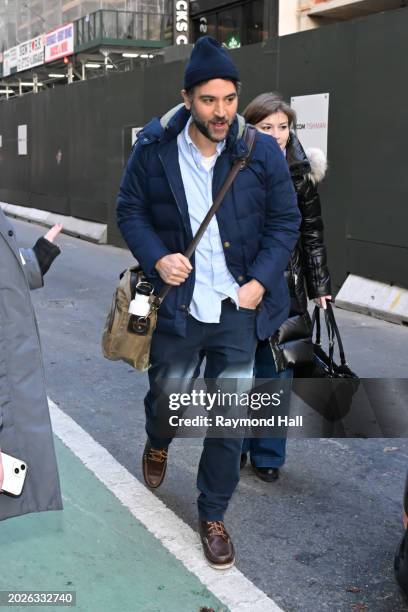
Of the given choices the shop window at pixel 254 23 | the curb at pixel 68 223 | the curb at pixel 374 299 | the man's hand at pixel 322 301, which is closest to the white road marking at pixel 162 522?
the man's hand at pixel 322 301

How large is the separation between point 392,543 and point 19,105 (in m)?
18.5

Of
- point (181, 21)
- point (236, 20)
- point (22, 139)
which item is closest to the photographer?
point (22, 139)

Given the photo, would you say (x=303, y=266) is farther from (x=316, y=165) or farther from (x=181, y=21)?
(x=181, y=21)

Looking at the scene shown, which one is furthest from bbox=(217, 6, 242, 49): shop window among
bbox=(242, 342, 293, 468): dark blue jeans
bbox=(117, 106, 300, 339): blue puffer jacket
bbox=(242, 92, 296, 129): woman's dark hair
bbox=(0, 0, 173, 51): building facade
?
bbox=(117, 106, 300, 339): blue puffer jacket

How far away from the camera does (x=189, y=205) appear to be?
3.36 metres

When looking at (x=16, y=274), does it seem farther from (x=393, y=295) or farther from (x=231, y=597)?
(x=393, y=295)

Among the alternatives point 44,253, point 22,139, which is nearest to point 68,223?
point 22,139

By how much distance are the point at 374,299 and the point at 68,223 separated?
30.2 feet

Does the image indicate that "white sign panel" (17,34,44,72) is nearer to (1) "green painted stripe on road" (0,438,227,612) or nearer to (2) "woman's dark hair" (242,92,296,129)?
(2) "woman's dark hair" (242,92,296,129)

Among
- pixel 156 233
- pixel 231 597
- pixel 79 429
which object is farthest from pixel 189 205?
pixel 79 429

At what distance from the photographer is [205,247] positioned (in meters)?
3.36

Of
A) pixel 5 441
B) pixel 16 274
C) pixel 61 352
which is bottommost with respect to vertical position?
pixel 61 352

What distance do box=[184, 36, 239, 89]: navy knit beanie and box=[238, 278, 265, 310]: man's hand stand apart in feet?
2.58

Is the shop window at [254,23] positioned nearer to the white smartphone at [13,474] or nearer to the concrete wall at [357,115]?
the concrete wall at [357,115]
